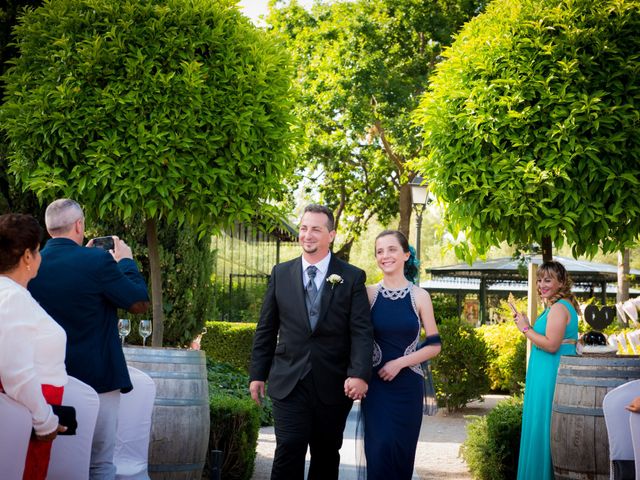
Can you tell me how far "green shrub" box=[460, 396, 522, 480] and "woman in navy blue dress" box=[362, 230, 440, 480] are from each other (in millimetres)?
2178

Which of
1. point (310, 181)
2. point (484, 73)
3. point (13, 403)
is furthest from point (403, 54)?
point (13, 403)

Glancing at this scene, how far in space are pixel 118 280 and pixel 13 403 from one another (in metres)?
1.59

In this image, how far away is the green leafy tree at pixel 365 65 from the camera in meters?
22.2

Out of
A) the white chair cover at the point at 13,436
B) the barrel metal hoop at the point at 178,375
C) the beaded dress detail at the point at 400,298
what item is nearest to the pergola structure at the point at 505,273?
the beaded dress detail at the point at 400,298

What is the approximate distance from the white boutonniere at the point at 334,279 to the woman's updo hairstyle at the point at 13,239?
239cm

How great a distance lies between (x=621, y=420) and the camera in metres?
5.40

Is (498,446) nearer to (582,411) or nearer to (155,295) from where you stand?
(582,411)

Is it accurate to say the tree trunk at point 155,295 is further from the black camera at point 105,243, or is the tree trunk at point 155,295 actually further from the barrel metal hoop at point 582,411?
the barrel metal hoop at point 582,411

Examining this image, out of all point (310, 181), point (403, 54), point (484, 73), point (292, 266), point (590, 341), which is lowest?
point (590, 341)

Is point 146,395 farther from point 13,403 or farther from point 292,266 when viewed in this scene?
point 13,403

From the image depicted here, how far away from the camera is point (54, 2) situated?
7227 mm

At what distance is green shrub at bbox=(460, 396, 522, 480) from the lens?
8.20m

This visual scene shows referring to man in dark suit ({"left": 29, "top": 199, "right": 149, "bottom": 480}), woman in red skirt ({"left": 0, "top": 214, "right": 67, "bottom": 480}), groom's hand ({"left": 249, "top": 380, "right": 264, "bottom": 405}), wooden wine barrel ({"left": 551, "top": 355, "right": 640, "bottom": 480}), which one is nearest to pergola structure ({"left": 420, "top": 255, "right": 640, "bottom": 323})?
wooden wine barrel ({"left": 551, "top": 355, "right": 640, "bottom": 480})

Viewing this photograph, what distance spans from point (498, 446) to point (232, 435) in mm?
2431
